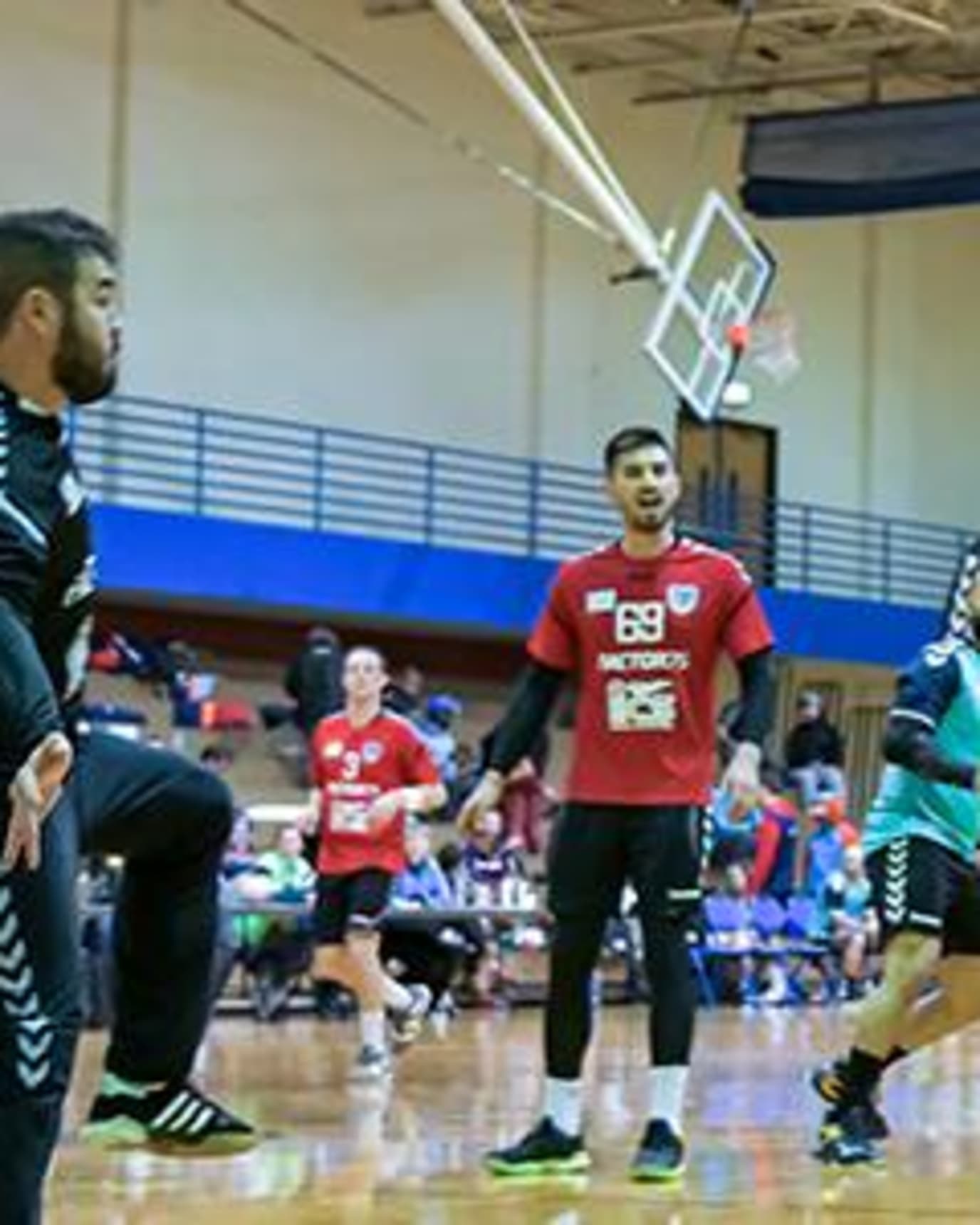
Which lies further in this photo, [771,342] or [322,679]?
[771,342]

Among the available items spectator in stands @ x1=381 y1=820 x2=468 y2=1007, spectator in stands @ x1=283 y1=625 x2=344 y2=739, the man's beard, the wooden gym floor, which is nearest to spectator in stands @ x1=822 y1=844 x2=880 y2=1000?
spectator in stands @ x1=381 y1=820 x2=468 y2=1007

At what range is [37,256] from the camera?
4223 mm

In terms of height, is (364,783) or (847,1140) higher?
(364,783)

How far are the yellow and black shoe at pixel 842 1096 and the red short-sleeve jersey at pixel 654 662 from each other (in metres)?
1.00

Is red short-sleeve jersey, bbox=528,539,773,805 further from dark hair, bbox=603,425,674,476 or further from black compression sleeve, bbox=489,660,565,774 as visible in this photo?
dark hair, bbox=603,425,674,476

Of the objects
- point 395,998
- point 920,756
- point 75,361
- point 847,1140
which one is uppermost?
point 75,361

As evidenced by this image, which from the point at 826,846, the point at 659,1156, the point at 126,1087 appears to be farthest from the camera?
the point at 826,846

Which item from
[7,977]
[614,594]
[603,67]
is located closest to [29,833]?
[7,977]

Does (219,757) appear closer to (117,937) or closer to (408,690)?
(408,690)

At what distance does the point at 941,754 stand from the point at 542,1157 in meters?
1.55

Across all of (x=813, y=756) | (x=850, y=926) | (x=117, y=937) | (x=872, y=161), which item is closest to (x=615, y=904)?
(x=117, y=937)

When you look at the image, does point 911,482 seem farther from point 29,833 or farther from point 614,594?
point 29,833

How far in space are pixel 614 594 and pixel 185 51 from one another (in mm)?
18499

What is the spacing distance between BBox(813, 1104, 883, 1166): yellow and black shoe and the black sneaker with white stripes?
1928mm
